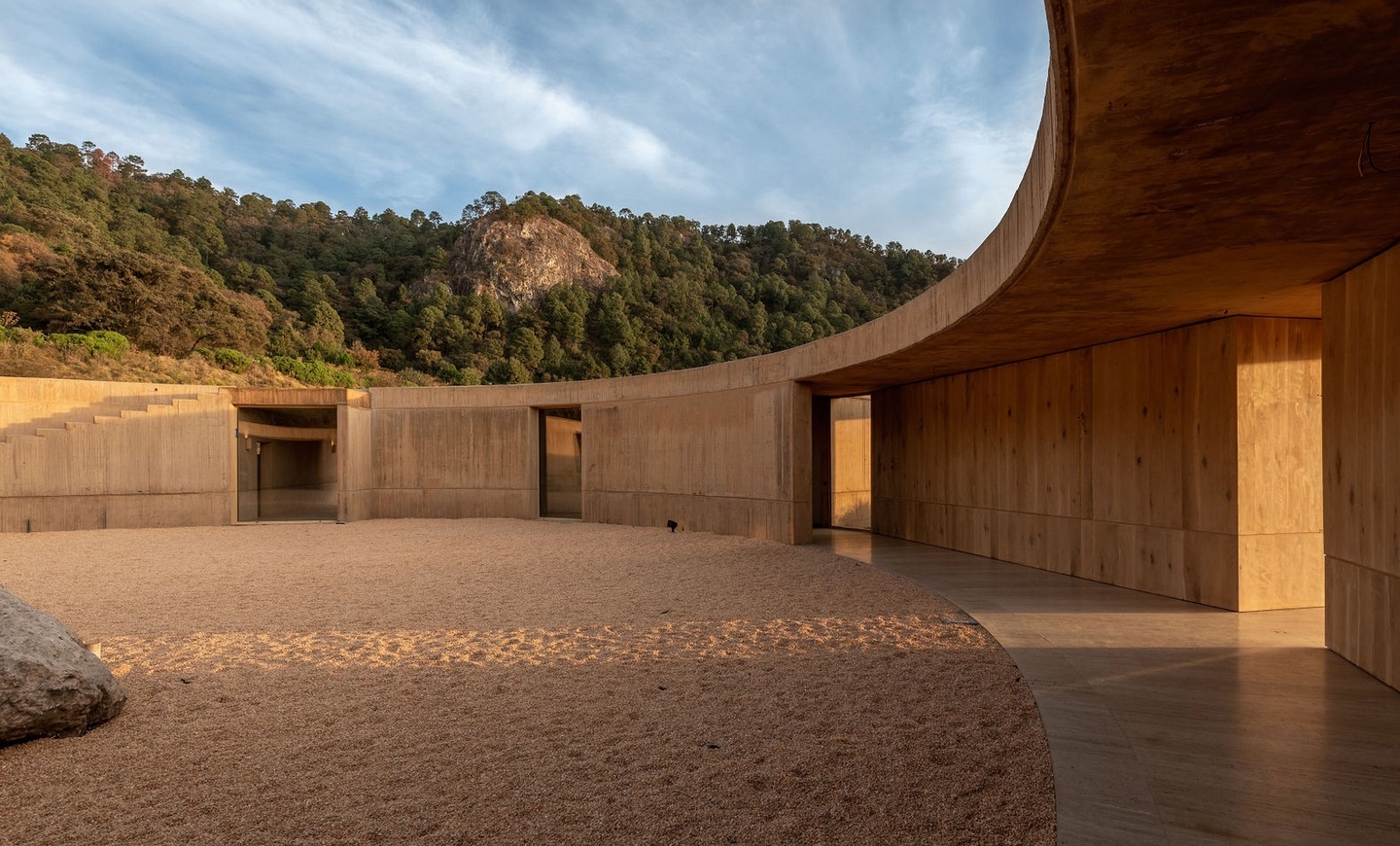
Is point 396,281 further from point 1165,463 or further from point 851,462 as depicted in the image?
point 1165,463

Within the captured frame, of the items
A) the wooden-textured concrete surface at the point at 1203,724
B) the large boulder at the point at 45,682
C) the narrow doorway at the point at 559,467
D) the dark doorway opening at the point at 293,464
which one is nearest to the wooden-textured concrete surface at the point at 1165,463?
the wooden-textured concrete surface at the point at 1203,724

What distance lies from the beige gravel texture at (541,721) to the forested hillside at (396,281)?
19822 millimetres

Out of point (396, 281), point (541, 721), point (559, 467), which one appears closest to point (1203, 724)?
point (541, 721)

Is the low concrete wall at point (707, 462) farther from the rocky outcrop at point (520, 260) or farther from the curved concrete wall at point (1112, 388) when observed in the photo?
the rocky outcrop at point (520, 260)

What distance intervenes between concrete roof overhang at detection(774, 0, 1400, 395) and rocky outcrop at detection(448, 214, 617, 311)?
4076 cm

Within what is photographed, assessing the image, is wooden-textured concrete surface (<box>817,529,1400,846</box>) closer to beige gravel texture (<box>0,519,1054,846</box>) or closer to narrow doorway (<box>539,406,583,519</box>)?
beige gravel texture (<box>0,519,1054,846</box>)

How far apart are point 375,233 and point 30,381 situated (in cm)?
3524

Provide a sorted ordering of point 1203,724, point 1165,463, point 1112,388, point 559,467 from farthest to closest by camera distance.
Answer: point 559,467 → point 1112,388 → point 1165,463 → point 1203,724

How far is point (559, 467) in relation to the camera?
598 inches

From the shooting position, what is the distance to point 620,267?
4894cm

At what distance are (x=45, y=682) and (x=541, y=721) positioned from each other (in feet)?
7.42

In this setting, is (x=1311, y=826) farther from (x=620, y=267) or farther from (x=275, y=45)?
(x=620, y=267)

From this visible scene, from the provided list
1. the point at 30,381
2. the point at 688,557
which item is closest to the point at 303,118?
the point at 30,381

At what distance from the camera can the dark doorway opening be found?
14.3 meters
